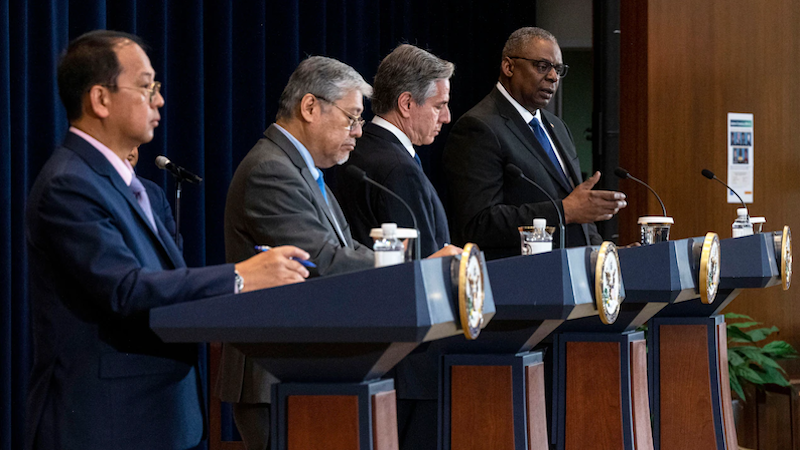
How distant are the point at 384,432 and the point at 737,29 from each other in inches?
176

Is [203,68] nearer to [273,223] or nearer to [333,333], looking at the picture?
[273,223]

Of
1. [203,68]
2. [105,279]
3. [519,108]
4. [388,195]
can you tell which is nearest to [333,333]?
[105,279]

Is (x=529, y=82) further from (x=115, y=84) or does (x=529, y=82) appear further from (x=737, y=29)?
(x=737, y=29)

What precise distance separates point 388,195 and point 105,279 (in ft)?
3.87

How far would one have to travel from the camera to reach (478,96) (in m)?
6.56

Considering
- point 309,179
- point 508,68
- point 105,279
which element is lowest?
point 105,279

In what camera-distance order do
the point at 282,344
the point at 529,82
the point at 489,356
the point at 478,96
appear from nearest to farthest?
the point at 282,344, the point at 489,356, the point at 529,82, the point at 478,96

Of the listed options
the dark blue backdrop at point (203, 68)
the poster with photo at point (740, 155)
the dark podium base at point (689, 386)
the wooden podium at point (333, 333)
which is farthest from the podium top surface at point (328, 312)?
the poster with photo at point (740, 155)

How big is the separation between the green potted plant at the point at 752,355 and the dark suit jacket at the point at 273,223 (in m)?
3.19

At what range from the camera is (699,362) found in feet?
11.2

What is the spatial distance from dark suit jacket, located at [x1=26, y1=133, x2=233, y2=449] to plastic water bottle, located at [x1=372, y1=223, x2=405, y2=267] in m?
0.29

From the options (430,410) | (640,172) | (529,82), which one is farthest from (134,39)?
(640,172)

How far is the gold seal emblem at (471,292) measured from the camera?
1.93 metres

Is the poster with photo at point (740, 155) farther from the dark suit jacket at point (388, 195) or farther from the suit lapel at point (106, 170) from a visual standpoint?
the suit lapel at point (106, 170)
